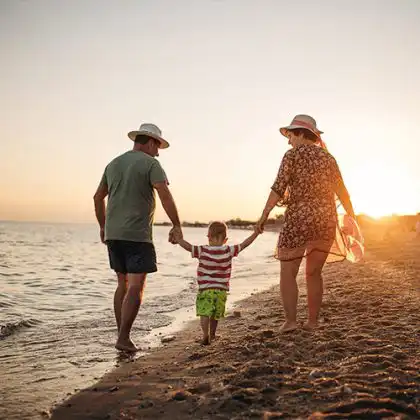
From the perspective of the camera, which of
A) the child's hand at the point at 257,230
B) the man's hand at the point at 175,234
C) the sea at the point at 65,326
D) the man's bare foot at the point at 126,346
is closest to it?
the sea at the point at 65,326

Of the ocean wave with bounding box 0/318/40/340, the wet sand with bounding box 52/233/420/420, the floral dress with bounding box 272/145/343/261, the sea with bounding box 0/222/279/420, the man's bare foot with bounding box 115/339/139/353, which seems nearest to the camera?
the wet sand with bounding box 52/233/420/420

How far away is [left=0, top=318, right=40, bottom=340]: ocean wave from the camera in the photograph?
629 centimetres

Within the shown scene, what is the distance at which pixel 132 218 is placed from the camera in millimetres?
5023

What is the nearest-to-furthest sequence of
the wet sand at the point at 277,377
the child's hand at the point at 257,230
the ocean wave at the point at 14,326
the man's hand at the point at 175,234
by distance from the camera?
the wet sand at the point at 277,377 → the man's hand at the point at 175,234 → the child's hand at the point at 257,230 → the ocean wave at the point at 14,326

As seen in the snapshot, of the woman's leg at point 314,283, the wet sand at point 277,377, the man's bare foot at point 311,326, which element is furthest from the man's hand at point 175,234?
the man's bare foot at point 311,326

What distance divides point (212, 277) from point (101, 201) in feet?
5.03

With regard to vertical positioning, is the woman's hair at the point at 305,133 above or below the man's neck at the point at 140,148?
above

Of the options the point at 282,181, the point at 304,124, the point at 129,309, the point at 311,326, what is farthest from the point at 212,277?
the point at 304,124

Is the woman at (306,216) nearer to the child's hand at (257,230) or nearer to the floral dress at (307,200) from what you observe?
the floral dress at (307,200)

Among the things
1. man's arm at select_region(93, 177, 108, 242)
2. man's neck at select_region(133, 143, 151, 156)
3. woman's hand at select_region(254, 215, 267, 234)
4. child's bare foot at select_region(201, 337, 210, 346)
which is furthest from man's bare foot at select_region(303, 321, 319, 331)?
man's neck at select_region(133, 143, 151, 156)

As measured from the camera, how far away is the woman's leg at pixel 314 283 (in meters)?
5.09

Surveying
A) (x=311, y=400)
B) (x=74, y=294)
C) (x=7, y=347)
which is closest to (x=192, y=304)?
(x=74, y=294)

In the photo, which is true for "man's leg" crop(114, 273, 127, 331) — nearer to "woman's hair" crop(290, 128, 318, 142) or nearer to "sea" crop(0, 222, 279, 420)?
"sea" crop(0, 222, 279, 420)

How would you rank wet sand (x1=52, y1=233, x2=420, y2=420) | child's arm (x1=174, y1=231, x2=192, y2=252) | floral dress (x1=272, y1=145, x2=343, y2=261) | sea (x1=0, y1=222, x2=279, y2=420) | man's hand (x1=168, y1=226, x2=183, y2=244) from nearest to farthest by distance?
1. wet sand (x1=52, y1=233, x2=420, y2=420)
2. sea (x1=0, y1=222, x2=279, y2=420)
3. floral dress (x1=272, y1=145, x2=343, y2=261)
4. child's arm (x1=174, y1=231, x2=192, y2=252)
5. man's hand (x1=168, y1=226, x2=183, y2=244)
